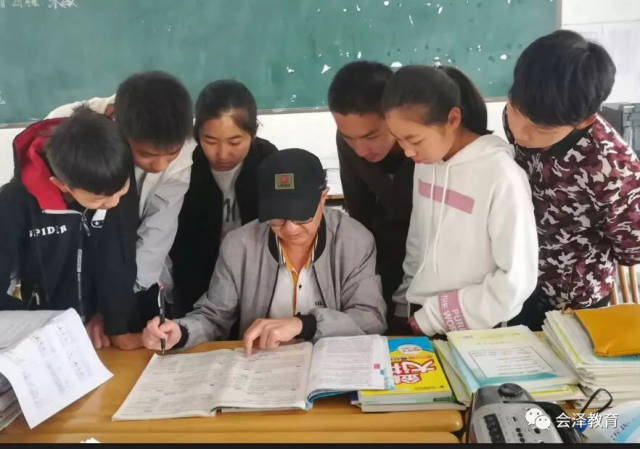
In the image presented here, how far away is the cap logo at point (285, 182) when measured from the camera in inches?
50.5

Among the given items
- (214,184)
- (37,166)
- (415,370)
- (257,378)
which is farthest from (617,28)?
(37,166)

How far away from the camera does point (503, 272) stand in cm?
120

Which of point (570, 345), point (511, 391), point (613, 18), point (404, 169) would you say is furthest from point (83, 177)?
point (613, 18)

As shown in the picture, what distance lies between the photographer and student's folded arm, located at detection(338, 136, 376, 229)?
1658mm

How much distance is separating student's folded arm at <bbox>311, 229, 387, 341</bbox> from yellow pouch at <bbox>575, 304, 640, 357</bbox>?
Result: 1.47 feet

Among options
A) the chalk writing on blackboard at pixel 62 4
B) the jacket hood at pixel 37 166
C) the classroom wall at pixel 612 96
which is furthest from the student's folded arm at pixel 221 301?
the chalk writing on blackboard at pixel 62 4

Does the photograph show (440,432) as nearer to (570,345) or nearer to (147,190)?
(570,345)

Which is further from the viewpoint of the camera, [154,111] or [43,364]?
[154,111]

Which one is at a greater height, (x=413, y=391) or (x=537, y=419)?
(x=537, y=419)

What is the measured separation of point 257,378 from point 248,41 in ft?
6.22

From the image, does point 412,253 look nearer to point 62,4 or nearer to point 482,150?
point 482,150

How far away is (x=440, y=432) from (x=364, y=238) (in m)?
0.58

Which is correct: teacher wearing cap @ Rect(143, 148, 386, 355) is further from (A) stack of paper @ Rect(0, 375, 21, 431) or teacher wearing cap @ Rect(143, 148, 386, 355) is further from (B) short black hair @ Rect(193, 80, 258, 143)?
(A) stack of paper @ Rect(0, 375, 21, 431)

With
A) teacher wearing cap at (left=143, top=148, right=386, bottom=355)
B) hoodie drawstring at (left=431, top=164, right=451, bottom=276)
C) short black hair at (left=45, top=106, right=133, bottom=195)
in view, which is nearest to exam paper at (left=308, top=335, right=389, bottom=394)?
teacher wearing cap at (left=143, top=148, right=386, bottom=355)
